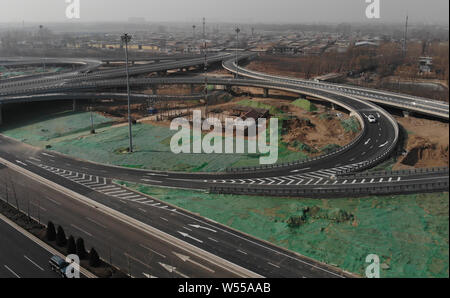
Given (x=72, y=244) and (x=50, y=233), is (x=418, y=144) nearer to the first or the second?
(x=72, y=244)

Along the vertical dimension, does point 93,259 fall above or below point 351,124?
below

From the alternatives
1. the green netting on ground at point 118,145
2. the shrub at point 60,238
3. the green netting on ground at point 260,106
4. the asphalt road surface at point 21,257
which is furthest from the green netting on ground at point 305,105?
the asphalt road surface at point 21,257

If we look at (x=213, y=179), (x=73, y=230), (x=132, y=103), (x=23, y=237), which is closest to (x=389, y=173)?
(x=213, y=179)

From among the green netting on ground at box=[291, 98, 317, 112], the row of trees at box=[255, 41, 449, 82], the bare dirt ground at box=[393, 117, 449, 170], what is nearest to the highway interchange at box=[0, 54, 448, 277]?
the bare dirt ground at box=[393, 117, 449, 170]

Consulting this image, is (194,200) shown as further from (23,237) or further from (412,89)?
(412,89)

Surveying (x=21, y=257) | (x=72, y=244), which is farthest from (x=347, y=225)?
(x=21, y=257)
